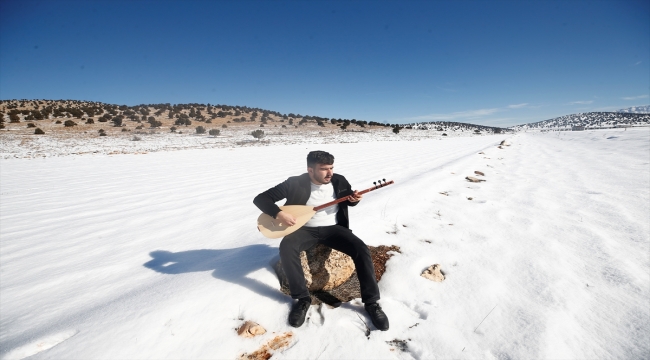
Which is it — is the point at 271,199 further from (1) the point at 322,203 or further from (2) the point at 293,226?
(1) the point at 322,203

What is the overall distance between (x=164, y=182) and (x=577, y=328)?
320 inches

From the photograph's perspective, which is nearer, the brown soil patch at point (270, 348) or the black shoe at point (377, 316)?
the brown soil patch at point (270, 348)

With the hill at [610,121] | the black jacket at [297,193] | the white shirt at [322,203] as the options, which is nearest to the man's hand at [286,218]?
the black jacket at [297,193]

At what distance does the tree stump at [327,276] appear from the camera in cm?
246

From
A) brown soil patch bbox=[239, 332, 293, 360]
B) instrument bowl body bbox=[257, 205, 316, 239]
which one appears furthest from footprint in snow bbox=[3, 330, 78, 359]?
instrument bowl body bbox=[257, 205, 316, 239]

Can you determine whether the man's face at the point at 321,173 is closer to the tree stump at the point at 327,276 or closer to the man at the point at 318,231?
the man at the point at 318,231

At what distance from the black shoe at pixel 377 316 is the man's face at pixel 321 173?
120 centimetres

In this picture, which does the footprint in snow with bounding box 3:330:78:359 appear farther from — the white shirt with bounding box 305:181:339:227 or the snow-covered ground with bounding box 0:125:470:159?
the snow-covered ground with bounding box 0:125:470:159

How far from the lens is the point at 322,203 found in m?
2.69

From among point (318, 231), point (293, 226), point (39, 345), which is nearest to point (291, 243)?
point (293, 226)

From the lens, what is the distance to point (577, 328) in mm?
2010

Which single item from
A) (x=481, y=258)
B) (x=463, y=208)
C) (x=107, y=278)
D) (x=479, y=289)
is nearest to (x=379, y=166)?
(x=463, y=208)

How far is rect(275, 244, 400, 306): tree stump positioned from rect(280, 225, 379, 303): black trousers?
0.12m

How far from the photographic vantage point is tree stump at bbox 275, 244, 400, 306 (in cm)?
246
